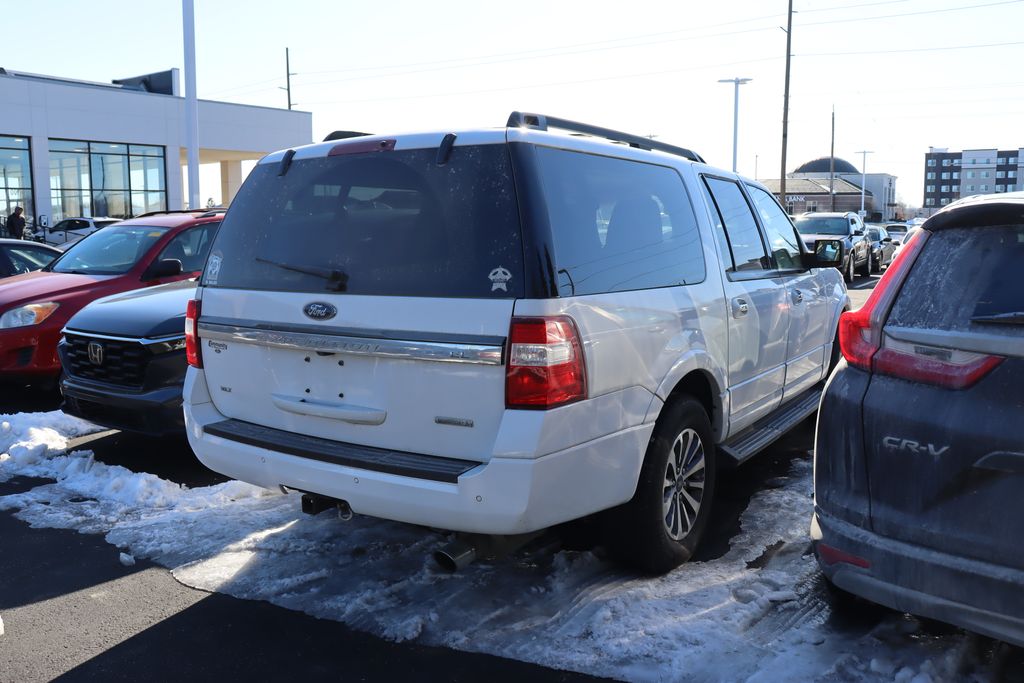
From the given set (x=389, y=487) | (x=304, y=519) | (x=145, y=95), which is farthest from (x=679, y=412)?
(x=145, y=95)

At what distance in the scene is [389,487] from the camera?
134 inches

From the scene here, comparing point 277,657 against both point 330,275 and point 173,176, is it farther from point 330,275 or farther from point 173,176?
point 173,176

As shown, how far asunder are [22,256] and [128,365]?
18.5 ft

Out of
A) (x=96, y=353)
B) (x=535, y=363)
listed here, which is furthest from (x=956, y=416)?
(x=96, y=353)

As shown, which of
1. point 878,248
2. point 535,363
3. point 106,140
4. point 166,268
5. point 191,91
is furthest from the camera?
point 106,140

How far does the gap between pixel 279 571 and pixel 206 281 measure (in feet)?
4.74

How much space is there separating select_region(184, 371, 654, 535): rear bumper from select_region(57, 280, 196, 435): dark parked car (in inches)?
79.9

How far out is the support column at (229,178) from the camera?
43000 millimetres

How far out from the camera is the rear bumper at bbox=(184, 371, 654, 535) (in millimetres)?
3250

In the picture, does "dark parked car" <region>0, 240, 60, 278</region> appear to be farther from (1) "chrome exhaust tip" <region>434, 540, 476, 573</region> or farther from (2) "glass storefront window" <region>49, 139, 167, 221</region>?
(2) "glass storefront window" <region>49, 139, 167, 221</region>

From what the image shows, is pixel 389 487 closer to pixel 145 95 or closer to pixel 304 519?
pixel 304 519

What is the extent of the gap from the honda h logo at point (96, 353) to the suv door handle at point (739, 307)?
4186mm

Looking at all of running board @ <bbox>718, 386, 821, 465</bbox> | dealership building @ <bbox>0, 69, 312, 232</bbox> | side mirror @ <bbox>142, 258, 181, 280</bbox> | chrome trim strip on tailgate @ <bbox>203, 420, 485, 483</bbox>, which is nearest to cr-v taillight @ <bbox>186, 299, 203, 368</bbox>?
chrome trim strip on tailgate @ <bbox>203, 420, 485, 483</bbox>

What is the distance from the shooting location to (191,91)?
19.8 meters
